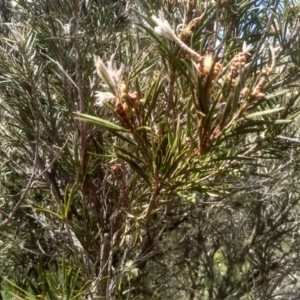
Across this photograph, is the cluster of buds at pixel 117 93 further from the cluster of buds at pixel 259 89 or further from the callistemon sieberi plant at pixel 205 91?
the cluster of buds at pixel 259 89

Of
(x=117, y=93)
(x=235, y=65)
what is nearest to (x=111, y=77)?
(x=117, y=93)

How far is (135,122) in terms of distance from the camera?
1.97 ft

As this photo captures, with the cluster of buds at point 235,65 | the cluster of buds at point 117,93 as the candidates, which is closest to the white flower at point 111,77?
the cluster of buds at point 117,93

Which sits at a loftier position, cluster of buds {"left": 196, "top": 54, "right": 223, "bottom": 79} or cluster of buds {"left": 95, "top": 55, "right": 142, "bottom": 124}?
cluster of buds {"left": 196, "top": 54, "right": 223, "bottom": 79}

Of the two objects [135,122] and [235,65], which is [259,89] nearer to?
[235,65]

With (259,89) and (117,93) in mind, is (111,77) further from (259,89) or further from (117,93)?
(259,89)

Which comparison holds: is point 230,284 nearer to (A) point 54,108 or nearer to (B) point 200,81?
(A) point 54,108

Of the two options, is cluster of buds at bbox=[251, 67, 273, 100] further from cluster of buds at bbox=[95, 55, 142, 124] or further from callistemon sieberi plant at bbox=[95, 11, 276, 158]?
cluster of buds at bbox=[95, 55, 142, 124]

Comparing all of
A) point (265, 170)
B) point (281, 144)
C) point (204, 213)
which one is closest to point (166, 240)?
point (204, 213)

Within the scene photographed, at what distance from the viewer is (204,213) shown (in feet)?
5.70

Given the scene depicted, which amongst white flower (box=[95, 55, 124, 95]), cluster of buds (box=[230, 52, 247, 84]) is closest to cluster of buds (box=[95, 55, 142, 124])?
white flower (box=[95, 55, 124, 95])

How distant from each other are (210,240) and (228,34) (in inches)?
52.1

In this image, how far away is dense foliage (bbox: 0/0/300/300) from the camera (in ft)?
1.92

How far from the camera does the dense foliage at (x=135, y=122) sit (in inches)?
23.1
